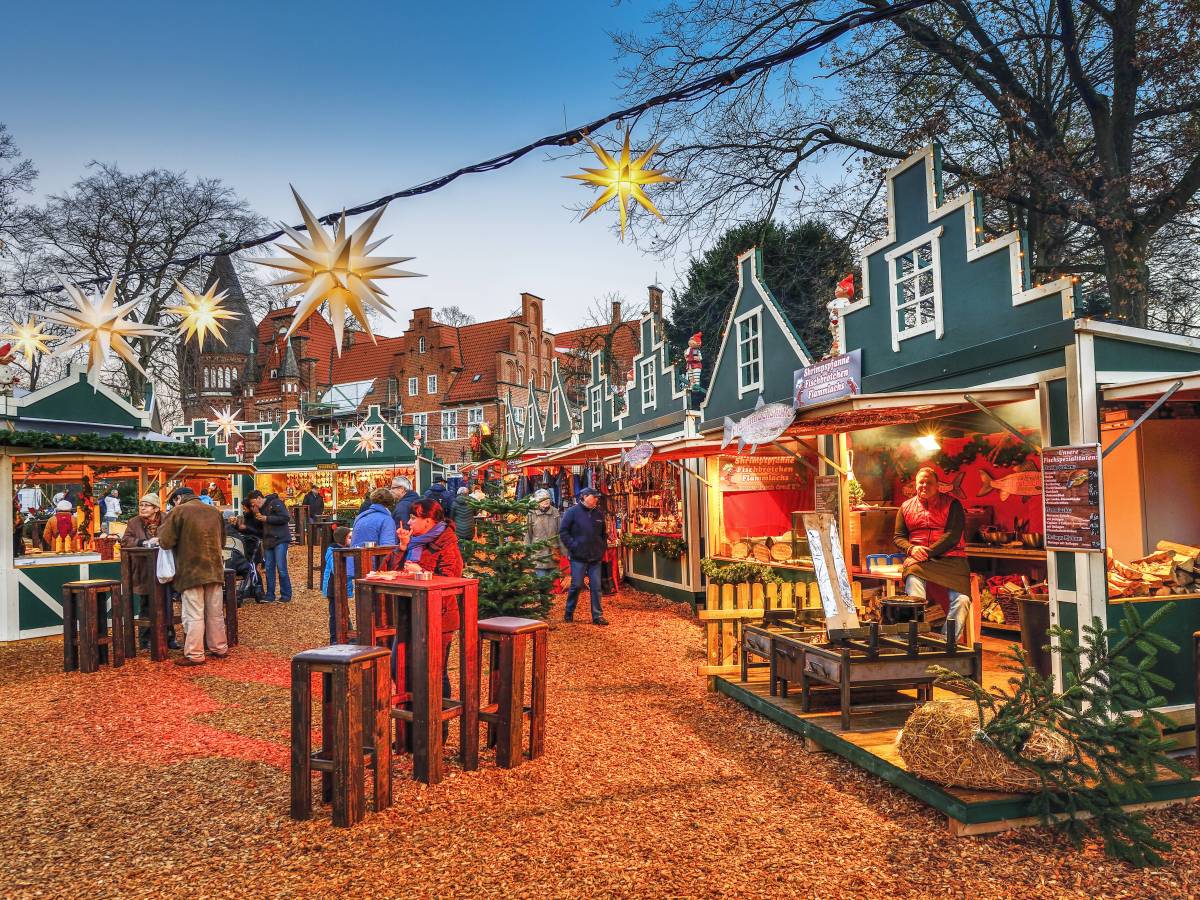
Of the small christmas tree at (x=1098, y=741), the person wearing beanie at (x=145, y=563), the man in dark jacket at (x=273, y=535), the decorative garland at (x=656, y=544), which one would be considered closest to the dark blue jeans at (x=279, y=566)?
the man in dark jacket at (x=273, y=535)

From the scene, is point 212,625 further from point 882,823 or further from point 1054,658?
point 1054,658

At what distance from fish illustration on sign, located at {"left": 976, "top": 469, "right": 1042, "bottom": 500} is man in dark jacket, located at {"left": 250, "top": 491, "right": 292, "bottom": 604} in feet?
35.1

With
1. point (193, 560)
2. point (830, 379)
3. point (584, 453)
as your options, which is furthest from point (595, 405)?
point (193, 560)

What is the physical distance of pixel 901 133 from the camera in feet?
47.2

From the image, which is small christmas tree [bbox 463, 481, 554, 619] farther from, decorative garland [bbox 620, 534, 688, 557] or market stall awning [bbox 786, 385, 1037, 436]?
market stall awning [bbox 786, 385, 1037, 436]

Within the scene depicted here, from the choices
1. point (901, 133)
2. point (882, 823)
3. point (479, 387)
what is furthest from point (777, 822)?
point (479, 387)

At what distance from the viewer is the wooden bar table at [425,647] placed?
16.5 ft

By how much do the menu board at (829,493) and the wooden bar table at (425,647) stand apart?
19.6 feet

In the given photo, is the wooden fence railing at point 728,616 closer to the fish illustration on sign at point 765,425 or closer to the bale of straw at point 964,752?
the fish illustration on sign at point 765,425

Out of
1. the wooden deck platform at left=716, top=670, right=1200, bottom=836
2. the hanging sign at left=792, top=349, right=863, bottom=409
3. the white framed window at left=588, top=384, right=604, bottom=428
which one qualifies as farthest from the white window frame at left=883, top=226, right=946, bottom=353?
the white framed window at left=588, top=384, right=604, bottom=428

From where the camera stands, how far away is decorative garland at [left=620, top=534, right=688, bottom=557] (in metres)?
13.4

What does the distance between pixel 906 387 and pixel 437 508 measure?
5055 millimetres

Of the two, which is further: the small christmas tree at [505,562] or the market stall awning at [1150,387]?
the small christmas tree at [505,562]

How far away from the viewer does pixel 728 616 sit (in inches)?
297
